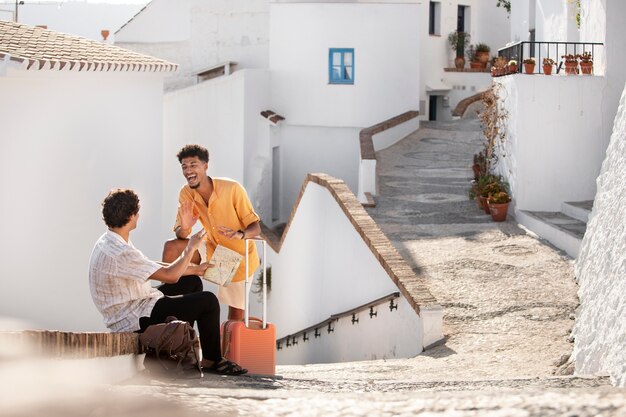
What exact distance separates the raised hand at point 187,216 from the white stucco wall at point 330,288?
12.5ft

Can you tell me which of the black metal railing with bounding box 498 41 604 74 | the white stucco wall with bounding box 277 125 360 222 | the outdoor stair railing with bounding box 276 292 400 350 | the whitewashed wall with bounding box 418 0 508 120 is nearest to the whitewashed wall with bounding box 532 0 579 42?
the black metal railing with bounding box 498 41 604 74

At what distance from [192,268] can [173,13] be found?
23592 millimetres

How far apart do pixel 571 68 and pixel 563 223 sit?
266 cm

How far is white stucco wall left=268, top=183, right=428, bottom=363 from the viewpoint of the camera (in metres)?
12.8

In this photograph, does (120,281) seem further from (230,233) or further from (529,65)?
(529,65)

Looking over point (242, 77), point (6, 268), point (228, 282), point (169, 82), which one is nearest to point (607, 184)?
point (228, 282)

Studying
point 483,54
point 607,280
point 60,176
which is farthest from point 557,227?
point 483,54

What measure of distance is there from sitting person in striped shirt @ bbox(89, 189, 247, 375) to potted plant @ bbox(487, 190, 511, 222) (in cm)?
1009

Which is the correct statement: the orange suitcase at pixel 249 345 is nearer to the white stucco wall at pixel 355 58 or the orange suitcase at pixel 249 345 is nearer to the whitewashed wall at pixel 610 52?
the whitewashed wall at pixel 610 52

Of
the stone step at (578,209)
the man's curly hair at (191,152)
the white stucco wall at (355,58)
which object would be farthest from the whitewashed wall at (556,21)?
the man's curly hair at (191,152)

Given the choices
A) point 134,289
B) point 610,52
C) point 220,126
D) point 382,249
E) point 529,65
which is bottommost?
point 382,249

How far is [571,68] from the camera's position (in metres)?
17.0

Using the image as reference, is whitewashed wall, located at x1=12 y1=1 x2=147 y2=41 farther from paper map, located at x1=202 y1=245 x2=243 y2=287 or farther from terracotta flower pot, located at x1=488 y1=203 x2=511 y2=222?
paper map, located at x1=202 y1=245 x2=243 y2=287

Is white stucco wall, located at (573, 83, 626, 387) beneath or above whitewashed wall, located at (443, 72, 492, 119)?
beneath
